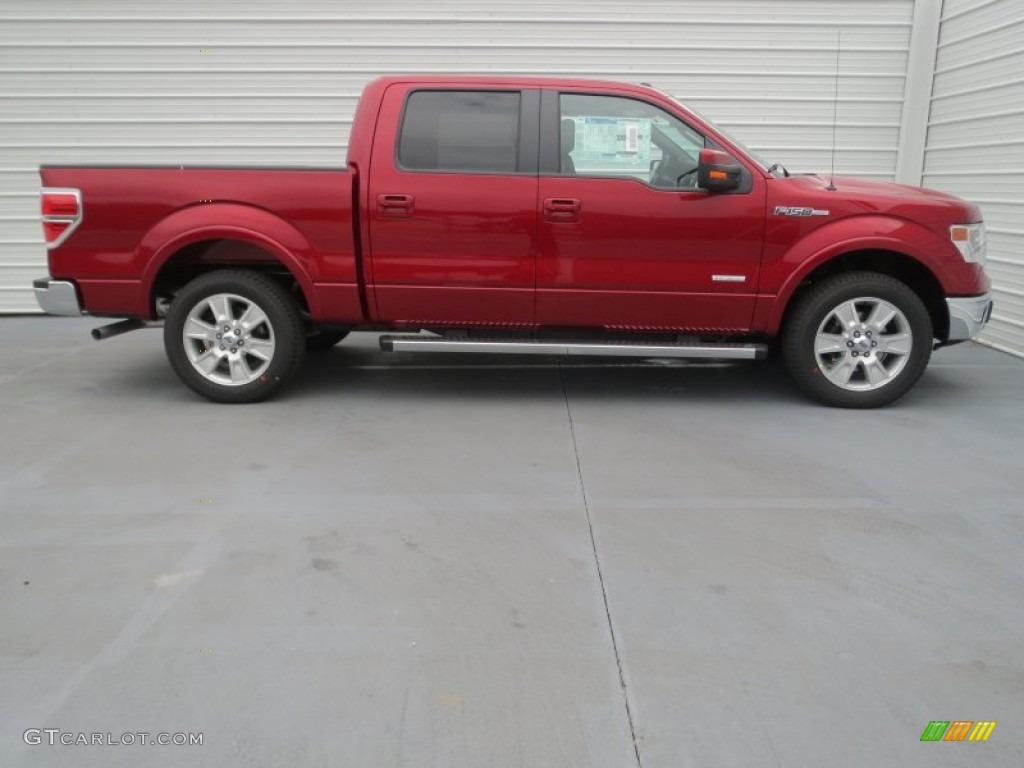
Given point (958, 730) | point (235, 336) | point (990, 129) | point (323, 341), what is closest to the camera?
point (958, 730)

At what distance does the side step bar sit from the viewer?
17.6ft

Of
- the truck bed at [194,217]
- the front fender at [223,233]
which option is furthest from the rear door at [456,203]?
the front fender at [223,233]

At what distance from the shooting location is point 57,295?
5391 mm

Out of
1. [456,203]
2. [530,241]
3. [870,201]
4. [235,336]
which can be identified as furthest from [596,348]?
[235,336]

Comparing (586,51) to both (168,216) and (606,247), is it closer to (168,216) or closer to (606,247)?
(606,247)

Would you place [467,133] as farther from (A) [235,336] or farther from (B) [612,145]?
(A) [235,336]

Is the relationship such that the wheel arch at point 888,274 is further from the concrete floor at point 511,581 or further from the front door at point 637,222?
the concrete floor at point 511,581

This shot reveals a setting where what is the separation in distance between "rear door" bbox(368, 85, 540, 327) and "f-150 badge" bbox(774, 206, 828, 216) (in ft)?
4.92

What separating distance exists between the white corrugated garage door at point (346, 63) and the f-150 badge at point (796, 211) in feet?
12.2

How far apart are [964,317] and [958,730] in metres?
3.60

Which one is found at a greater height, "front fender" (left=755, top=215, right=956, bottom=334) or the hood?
the hood

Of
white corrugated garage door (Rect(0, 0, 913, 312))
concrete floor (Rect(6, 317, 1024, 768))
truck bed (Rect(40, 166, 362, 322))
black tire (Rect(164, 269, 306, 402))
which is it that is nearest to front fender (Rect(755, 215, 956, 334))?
concrete floor (Rect(6, 317, 1024, 768))

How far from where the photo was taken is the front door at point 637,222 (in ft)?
17.2

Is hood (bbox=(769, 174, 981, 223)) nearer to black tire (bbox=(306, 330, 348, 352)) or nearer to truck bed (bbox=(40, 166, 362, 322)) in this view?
truck bed (bbox=(40, 166, 362, 322))
